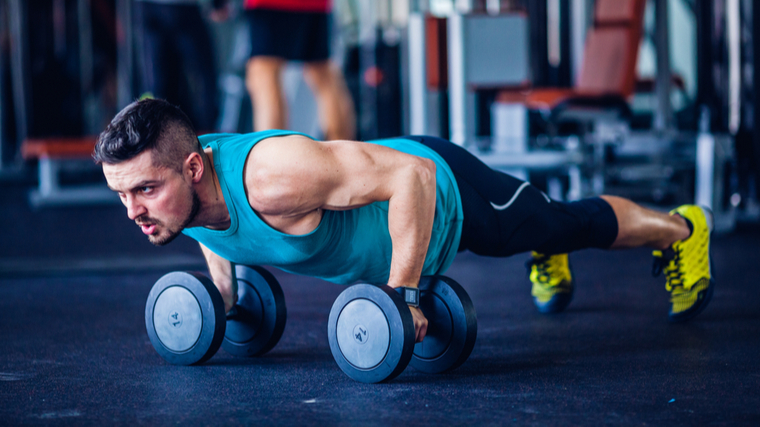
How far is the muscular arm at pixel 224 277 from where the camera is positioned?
1525mm

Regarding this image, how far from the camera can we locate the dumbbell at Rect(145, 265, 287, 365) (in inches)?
54.9

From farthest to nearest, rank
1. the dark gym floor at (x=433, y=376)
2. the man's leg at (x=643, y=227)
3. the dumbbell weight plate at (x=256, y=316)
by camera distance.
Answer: the man's leg at (x=643, y=227) < the dumbbell weight plate at (x=256, y=316) < the dark gym floor at (x=433, y=376)

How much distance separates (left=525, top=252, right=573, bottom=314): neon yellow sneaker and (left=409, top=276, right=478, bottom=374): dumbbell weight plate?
0.61 metres

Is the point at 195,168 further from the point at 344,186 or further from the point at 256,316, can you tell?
the point at 256,316

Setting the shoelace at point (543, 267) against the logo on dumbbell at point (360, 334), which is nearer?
the logo on dumbbell at point (360, 334)

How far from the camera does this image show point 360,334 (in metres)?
1.28

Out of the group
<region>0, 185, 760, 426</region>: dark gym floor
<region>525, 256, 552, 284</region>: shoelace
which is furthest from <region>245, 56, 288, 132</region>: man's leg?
<region>525, 256, 552, 284</region>: shoelace

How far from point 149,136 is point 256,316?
0.48 m

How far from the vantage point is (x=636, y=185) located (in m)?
4.03

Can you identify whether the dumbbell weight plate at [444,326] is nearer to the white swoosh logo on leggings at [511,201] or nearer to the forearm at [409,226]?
the forearm at [409,226]

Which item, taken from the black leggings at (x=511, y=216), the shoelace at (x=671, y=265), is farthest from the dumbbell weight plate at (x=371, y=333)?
the shoelace at (x=671, y=265)

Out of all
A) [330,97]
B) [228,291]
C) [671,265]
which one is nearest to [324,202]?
[228,291]

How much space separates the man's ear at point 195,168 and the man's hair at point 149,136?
0.01m

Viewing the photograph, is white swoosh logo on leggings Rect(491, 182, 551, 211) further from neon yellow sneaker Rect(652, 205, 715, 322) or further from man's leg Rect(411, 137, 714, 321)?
neon yellow sneaker Rect(652, 205, 715, 322)
